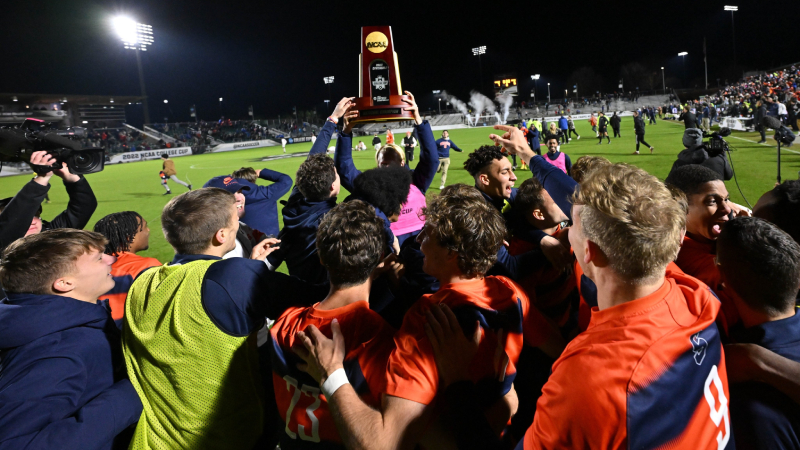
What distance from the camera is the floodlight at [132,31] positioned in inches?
1877

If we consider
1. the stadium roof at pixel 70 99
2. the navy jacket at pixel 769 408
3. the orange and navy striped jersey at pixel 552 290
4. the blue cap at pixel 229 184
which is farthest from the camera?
the stadium roof at pixel 70 99

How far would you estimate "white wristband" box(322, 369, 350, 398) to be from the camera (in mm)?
1463

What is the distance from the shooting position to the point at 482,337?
1.64 m

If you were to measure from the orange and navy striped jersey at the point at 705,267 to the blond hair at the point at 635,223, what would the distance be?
0.65 meters

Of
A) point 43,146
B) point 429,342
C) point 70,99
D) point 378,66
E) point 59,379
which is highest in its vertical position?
point 70,99

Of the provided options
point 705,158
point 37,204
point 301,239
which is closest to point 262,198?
point 301,239

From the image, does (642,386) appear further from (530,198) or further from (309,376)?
(530,198)

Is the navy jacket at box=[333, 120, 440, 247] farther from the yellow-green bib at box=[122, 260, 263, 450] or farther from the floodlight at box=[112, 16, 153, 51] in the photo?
the floodlight at box=[112, 16, 153, 51]

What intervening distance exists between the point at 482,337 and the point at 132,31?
62070 mm

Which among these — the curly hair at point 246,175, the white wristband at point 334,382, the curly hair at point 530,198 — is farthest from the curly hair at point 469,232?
the curly hair at point 246,175

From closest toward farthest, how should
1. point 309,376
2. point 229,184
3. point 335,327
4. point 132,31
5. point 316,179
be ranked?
1. point 335,327
2. point 309,376
3. point 316,179
4. point 229,184
5. point 132,31

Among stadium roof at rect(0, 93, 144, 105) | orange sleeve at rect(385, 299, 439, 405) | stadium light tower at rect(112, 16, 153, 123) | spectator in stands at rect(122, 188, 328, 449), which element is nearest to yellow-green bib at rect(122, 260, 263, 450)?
spectator in stands at rect(122, 188, 328, 449)

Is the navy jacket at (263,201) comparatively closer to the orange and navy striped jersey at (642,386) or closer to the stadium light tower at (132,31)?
the orange and navy striped jersey at (642,386)

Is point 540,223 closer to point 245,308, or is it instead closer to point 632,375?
point 632,375
